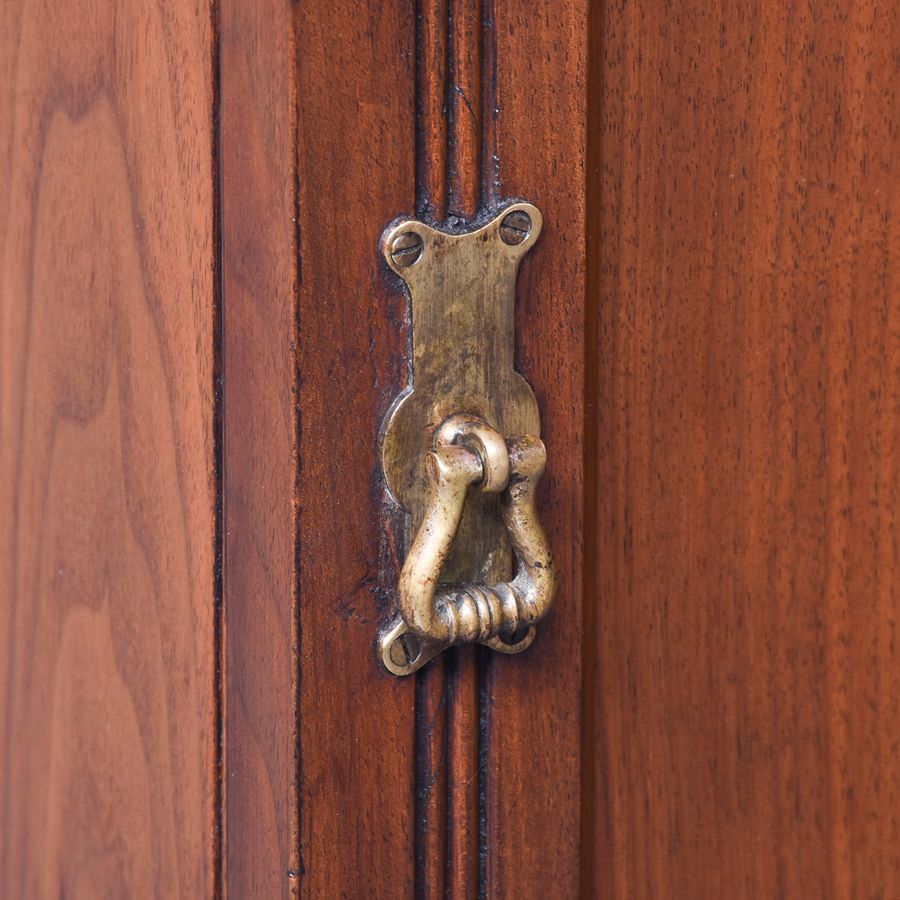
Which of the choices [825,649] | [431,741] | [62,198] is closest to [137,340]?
[62,198]

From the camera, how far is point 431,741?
0.47 m

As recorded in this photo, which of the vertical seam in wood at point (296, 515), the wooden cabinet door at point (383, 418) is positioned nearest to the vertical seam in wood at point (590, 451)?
the wooden cabinet door at point (383, 418)

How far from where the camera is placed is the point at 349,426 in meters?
0.43

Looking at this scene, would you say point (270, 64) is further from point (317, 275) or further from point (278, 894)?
point (278, 894)

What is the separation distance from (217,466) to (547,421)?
125 mm

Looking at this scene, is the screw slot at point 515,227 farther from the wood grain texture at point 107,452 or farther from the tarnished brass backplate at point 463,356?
the wood grain texture at point 107,452

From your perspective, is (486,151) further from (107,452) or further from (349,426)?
(107,452)

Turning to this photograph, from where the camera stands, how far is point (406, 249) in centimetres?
44

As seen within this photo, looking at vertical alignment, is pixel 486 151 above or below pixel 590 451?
above

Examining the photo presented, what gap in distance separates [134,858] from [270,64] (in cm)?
34

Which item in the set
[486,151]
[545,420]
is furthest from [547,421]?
[486,151]

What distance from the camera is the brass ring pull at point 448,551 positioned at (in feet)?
1.42

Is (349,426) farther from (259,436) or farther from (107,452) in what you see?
(107,452)

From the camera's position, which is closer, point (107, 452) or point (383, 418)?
point (383, 418)
